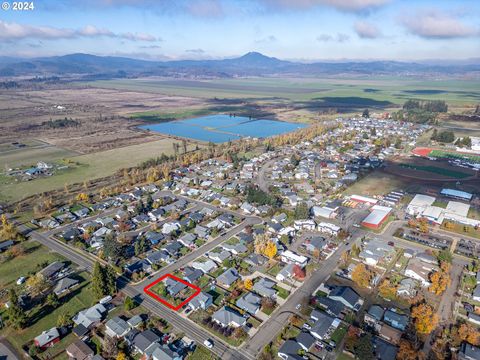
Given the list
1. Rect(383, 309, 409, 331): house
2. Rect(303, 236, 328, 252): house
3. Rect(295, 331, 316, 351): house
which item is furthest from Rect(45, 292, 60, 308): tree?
Rect(383, 309, 409, 331): house

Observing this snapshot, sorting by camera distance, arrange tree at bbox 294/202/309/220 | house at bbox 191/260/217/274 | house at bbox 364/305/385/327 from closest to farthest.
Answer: house at bbox 364/305/385/327, house at bbox 191/260/217/274, tree at bbox 294/202/309/220

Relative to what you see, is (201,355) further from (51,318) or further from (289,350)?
(51,318)

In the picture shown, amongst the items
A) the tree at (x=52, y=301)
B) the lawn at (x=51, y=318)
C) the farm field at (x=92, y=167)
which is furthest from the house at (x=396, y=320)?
the farm field at (x=92, y=167)

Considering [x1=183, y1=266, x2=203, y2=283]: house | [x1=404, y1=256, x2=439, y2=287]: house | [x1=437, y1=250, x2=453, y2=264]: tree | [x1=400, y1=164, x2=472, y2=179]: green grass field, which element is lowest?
[x1=183, y1=266, x2=203, y2=283]: house

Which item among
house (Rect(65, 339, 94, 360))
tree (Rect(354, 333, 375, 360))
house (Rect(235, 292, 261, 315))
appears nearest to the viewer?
tree (Rect(354, 333, 375, 360))

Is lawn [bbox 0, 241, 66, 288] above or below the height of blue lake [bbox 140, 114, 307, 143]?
below

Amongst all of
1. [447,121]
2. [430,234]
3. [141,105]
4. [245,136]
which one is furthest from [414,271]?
[141,105]

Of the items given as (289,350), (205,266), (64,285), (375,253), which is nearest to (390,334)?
(289,350)

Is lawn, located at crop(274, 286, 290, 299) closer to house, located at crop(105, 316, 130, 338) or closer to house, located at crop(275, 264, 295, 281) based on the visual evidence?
house, located at crop(275, 264, 295, 281)
